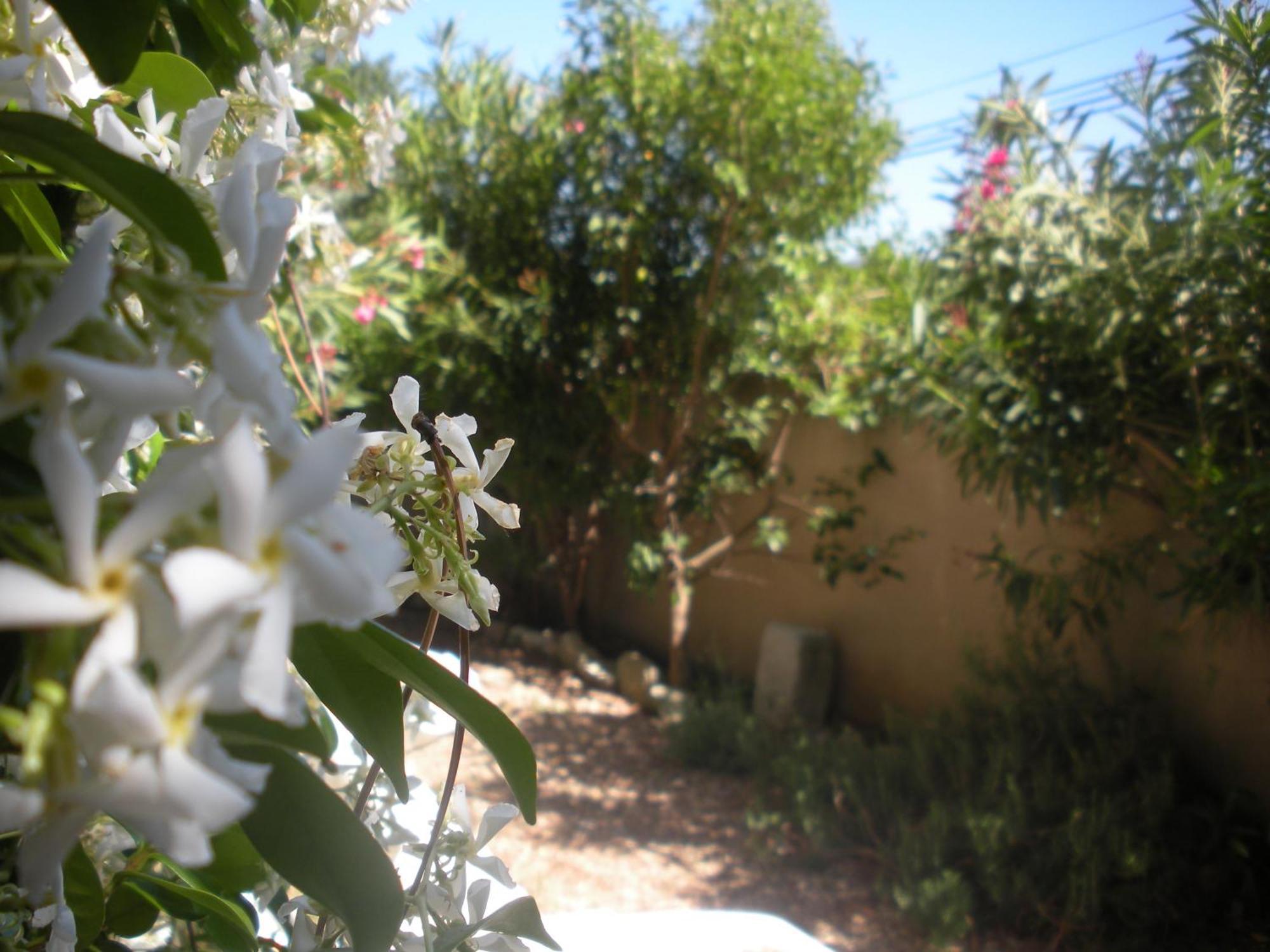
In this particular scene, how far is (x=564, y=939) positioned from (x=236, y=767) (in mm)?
1017

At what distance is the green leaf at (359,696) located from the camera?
0.47 metres

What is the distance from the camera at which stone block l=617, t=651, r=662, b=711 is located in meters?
4.80

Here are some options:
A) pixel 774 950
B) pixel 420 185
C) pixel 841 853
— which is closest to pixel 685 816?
pixel 841 853

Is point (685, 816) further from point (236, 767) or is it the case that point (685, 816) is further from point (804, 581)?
point (236, 767)

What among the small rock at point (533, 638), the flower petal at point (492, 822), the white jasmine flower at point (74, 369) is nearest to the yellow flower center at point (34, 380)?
the white jasmine flower at point (74, 369)

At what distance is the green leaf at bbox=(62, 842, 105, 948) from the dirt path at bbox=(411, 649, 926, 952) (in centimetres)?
231

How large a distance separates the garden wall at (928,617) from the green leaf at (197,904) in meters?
2.63

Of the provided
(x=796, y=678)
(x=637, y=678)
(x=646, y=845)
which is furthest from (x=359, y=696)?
(x=637, y=678)

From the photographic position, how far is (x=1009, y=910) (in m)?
2.66

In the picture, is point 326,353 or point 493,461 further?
point 326,353

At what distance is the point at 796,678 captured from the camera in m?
4.15

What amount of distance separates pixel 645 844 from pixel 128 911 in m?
2.91

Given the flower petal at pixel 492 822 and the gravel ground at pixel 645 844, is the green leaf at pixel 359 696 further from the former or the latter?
the gravel ground at pixel 645 844

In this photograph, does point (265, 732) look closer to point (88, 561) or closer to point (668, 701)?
point (88, 561)
